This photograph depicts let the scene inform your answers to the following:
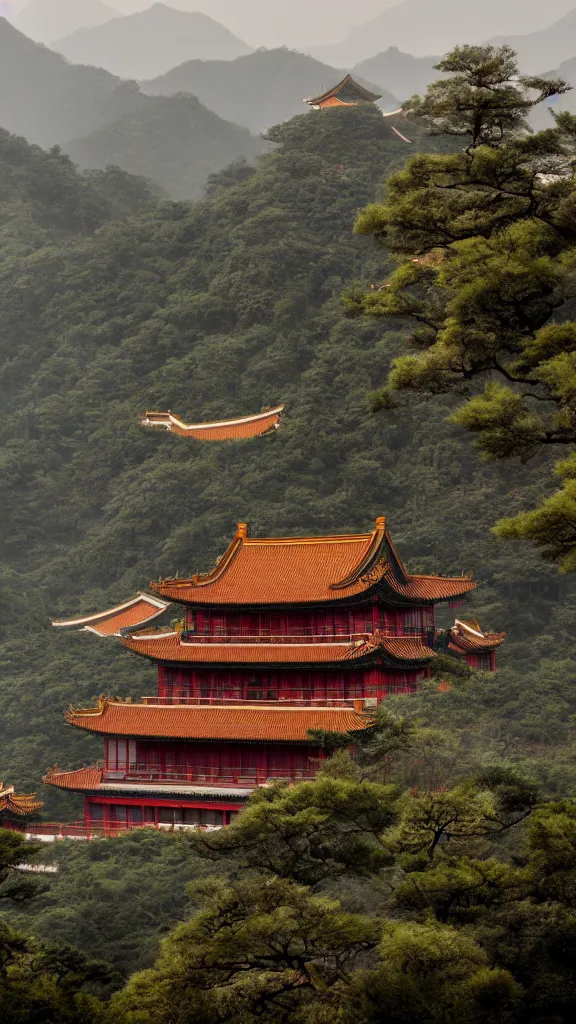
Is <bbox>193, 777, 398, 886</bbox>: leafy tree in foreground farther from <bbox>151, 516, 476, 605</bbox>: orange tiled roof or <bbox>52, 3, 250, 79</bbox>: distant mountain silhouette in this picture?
<bbox>52, 3, 250, 79</bbox>: distant mountain silhouette

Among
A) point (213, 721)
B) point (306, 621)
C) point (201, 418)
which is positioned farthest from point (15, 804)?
point (201, 418)

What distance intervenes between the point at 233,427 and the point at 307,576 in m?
28.2

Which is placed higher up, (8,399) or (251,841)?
(8,399)

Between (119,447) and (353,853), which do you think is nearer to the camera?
(353,853)

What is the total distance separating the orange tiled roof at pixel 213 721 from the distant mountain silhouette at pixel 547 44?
137 m

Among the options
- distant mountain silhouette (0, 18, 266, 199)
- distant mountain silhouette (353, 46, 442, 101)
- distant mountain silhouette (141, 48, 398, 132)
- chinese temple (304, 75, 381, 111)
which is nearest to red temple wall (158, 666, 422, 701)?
chinese temple (304, 75, 381, 111)

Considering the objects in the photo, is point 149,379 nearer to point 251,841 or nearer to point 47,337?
point 47,337

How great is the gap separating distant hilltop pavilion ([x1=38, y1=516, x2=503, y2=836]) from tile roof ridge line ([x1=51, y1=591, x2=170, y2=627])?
13738 mm

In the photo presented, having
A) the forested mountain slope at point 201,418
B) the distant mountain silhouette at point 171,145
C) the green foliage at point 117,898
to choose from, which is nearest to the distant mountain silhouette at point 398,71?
the distant mountain silhouette at point 171,145

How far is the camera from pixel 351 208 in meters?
82.2

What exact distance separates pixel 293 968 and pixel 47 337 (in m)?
63.2

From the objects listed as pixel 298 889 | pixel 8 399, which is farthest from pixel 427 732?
pixel 8 399

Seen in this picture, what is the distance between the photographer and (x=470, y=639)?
164 ft

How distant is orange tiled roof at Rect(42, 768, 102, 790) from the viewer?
4275cm
